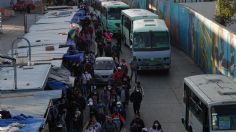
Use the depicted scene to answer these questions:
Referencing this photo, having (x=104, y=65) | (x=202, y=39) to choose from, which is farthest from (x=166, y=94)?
(x=202, y=39)

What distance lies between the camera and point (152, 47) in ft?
104

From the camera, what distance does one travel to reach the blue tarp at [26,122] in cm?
1476

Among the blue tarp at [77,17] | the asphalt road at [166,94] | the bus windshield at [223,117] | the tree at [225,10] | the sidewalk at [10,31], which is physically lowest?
the asphalt road at [166,94]

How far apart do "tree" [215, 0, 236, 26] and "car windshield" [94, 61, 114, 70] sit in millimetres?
11279

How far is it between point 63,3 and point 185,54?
34555mm

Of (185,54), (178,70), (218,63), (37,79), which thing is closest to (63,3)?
(185,54)

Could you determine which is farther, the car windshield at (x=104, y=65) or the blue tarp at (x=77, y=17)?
the blue tarp at (x=77, y=17)

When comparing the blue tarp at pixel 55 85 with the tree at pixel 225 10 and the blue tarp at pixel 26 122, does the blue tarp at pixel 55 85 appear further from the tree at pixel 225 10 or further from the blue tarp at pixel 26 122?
the tree at pixel 225 10

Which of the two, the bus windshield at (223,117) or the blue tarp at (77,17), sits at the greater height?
the blue tarp at (77,17)

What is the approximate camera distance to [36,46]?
29.4 metres

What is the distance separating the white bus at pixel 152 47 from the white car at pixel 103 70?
2.60 m

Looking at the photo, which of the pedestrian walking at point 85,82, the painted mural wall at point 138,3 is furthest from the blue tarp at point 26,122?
the painted mural wall at point 138,3

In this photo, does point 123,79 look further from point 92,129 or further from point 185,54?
point 185,54

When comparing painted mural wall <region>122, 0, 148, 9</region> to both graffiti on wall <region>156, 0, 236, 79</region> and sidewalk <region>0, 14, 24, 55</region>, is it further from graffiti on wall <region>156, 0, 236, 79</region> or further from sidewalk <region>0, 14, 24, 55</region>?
sidewalk <region>0, 14, 24, 55</region>
